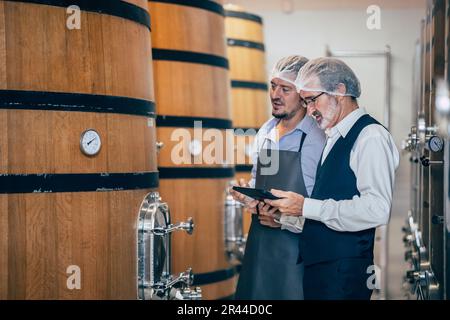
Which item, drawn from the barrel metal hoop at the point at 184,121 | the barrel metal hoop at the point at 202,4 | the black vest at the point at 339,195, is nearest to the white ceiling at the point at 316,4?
the barrel metal hoop at the point at 202,4

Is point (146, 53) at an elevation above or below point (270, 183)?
above

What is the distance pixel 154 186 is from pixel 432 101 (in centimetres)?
121

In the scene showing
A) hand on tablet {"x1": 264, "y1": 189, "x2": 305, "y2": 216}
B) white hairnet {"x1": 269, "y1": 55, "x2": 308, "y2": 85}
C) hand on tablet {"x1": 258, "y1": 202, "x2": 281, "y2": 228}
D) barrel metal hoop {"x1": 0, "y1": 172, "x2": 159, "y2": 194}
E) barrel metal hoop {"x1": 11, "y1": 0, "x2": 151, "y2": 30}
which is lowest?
hand on tablet {"x1": 258, "y1": 202, "x2": 281, "y2": 228}

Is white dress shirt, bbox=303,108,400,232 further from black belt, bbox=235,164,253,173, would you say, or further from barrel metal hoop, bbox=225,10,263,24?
barrel metal hoop, bbox=225,10,263,24

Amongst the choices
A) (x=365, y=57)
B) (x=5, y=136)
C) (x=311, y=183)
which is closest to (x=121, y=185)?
(x=5, y=136)

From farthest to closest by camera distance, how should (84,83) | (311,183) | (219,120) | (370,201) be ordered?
(219,120)
(311,183)
(84,83)
(370,201)

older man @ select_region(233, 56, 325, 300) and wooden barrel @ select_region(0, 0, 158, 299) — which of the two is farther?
older man @ select_region(233, 56, 325, 300)

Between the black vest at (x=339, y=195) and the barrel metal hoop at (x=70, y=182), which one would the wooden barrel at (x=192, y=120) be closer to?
the barrel metal hoop at (x=70, y=182)

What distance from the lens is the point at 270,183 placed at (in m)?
3.33

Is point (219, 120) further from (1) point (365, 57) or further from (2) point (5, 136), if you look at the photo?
(1) point (365, 57)

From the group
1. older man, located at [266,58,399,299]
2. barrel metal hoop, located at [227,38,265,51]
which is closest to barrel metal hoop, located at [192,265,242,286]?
older man, located at [266,58,399,299]

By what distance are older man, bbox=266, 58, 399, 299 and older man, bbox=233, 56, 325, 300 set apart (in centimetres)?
36

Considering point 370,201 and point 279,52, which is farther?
point 279,52

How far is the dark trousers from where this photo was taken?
2641 mm
